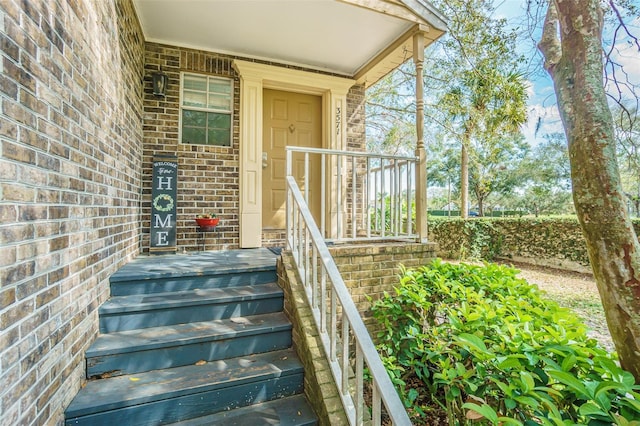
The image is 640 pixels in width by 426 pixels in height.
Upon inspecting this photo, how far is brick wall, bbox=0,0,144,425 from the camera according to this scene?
3.53 ft

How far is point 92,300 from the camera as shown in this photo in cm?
183

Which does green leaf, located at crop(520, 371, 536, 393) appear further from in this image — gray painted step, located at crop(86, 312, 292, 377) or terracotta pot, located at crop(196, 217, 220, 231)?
terracotta pot, located at crop(196, 217, 220, 231)

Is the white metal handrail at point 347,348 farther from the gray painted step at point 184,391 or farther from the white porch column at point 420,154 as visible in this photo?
the white porch column at point 420,154

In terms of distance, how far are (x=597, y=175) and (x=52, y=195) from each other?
92.5 inches

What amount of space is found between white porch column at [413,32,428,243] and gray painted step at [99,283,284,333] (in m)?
1.76

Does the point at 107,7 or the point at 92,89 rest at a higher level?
the point at 107,7

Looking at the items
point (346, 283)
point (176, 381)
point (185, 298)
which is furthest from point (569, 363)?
point (185, 298)

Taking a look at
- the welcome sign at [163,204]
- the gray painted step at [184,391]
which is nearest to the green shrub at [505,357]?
the gray painted step at [184,391]

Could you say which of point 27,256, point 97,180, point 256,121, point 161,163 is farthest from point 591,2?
point 161,163

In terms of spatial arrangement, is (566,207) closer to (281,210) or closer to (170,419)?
(281,210)

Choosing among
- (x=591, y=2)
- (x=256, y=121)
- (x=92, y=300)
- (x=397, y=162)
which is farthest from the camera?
(x=256, y=121)

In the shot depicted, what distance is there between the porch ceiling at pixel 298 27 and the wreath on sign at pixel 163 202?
1802mm

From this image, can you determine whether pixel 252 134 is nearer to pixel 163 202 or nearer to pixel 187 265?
pixel 163 202

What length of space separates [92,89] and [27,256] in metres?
1.16
